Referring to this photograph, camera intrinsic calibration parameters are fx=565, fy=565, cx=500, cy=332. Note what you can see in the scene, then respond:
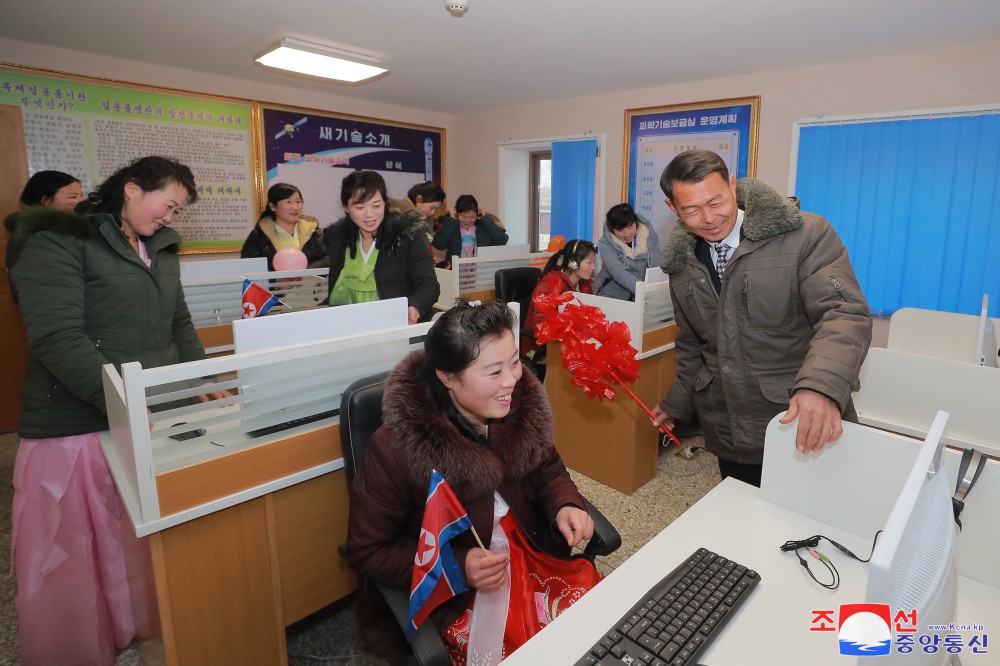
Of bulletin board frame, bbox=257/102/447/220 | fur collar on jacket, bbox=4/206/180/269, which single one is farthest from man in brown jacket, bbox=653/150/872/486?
bulletin board frame, bbox=257/102/447/220

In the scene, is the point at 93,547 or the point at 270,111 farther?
the point at 270,111

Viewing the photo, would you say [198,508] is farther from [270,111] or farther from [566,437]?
[270,111]

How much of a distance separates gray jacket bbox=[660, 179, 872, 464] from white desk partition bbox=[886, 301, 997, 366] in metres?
1.92

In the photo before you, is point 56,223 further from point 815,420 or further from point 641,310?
point 641,310

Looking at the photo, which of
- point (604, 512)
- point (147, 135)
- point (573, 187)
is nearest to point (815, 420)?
point (604, 512)

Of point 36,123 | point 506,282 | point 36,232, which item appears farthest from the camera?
point 506,282

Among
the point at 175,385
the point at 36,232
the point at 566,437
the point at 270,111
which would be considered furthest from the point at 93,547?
the point at 270,111

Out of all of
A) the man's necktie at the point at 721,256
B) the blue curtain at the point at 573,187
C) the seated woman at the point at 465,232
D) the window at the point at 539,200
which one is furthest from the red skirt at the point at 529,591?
the window at the point at 539,200

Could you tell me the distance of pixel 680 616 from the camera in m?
0.99

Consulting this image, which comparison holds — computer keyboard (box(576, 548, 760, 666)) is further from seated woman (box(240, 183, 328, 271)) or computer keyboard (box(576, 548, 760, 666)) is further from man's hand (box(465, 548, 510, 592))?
seated woman (box(240, 183, 328, 271))

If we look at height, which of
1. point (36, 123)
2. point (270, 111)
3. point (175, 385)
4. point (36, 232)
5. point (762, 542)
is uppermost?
point (270, 111)

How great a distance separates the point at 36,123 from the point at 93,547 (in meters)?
3.58

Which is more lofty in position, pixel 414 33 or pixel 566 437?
pixel 414 33

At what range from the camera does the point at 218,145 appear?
475 cm
